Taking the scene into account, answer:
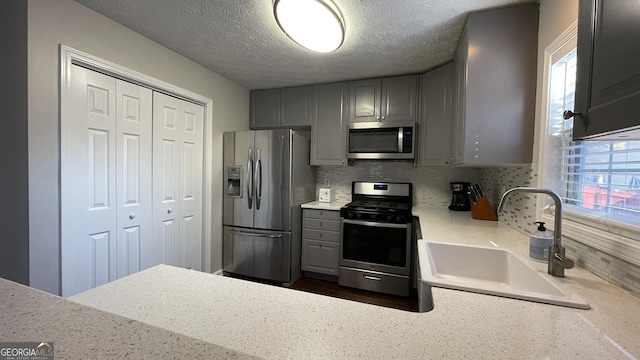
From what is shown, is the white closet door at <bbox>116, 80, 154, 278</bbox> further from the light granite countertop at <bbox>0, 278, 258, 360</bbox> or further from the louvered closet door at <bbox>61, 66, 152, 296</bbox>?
the light granite countertop at <bbox>0, 278, 258, 360</bbox>

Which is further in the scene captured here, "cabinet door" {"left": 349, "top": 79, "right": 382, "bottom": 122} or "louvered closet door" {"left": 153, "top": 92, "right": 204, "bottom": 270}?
"cabinet door" {"left": 349, "top": 79, "right": 382, "bottom": 122}

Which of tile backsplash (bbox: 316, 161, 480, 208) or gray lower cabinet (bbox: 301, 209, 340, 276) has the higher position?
tile backsplash (bbox: 316, 161, 480, 208)

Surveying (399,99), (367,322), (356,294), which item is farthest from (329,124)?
(367,322)

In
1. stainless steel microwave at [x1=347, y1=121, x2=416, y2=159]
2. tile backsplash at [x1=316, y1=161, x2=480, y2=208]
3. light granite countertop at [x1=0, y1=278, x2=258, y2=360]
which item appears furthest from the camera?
tile backsplash at [x1=316, y1=161, x2=480, y2=208]

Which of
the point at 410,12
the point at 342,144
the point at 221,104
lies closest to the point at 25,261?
the point at 221,104

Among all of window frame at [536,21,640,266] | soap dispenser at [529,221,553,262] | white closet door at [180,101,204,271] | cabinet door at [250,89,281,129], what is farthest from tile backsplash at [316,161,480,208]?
soap dispenser at [529,221,553,262]

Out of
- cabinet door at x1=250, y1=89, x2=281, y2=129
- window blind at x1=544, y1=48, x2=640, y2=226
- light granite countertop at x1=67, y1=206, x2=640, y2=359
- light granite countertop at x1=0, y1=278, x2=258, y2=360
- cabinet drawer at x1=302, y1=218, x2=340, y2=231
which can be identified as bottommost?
cabinet drawer at x1=302, y1=218, x2=340, y2=231

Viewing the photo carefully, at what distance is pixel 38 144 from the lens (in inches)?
55.8

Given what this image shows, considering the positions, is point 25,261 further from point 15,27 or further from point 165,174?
point 15,27

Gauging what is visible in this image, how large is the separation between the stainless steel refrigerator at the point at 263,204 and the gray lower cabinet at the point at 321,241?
3.8 inches

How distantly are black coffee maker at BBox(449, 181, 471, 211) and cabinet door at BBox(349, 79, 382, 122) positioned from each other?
1.13m

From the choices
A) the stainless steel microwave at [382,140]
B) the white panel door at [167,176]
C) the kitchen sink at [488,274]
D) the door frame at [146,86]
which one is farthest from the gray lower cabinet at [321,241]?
the kitchen sink at [488,274]

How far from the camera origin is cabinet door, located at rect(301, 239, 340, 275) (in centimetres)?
274

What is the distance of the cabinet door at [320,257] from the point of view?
2.74 meters
